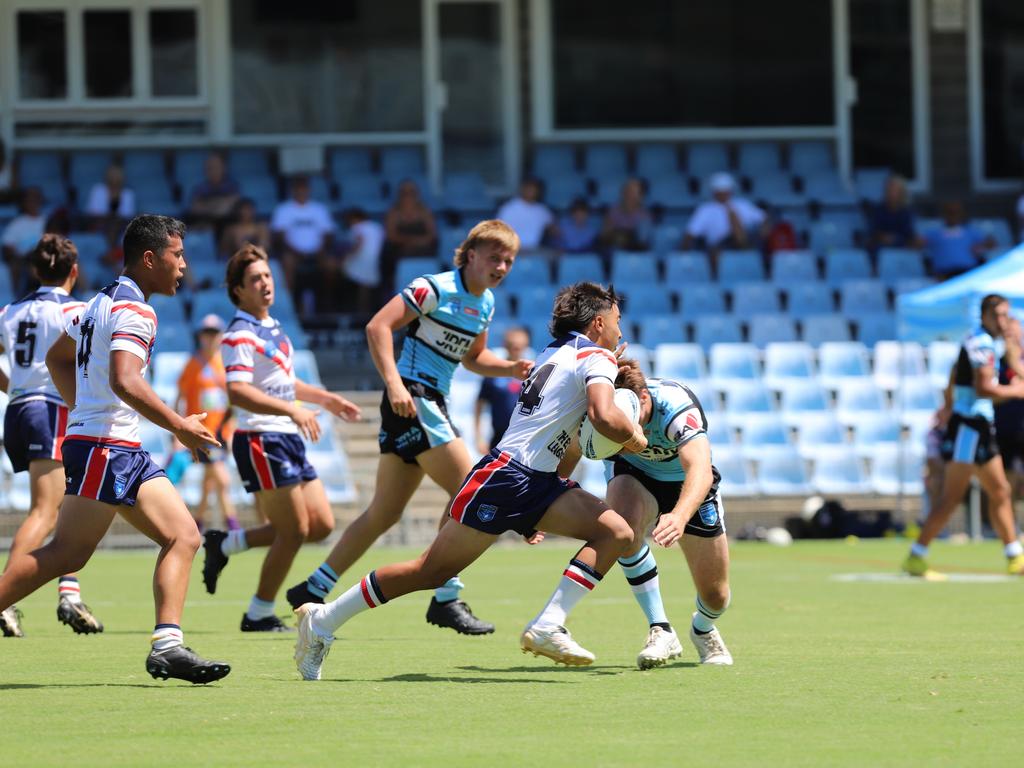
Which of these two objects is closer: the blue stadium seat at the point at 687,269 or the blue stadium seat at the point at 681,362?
the blue stadium seat at the point at 681,362

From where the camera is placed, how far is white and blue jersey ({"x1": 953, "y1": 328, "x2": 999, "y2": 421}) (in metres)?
13.0

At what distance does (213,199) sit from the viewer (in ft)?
72.0

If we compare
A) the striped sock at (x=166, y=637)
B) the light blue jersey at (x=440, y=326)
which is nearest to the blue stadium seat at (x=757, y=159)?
the light blue jersey at (x=440, y=326)

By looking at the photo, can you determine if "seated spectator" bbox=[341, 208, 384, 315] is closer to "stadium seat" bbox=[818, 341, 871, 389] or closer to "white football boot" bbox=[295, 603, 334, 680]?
"stadium seat" bbox=[818, 341, 871, 389]

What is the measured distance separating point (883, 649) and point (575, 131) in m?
17.9

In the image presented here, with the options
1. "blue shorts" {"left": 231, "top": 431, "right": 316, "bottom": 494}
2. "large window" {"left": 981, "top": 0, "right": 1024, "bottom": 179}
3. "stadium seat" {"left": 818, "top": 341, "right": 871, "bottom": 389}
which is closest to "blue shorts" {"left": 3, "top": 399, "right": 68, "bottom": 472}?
"blue shorts" {"left": 231, "top": 431, "right": 316, "bottom": 494}

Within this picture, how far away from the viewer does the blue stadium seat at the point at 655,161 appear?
25.0 meters

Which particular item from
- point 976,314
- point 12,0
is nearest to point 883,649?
point 976,314

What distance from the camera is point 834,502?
18875 millimetres

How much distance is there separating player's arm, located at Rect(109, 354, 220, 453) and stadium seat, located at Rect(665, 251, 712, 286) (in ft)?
50.6

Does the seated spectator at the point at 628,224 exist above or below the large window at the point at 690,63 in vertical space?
below

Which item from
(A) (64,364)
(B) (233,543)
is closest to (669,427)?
(A) (64,364)

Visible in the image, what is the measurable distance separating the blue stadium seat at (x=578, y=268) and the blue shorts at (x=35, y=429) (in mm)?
12348

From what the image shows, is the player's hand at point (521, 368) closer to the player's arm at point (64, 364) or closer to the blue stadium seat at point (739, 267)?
the player's arm at point (64, 364)
